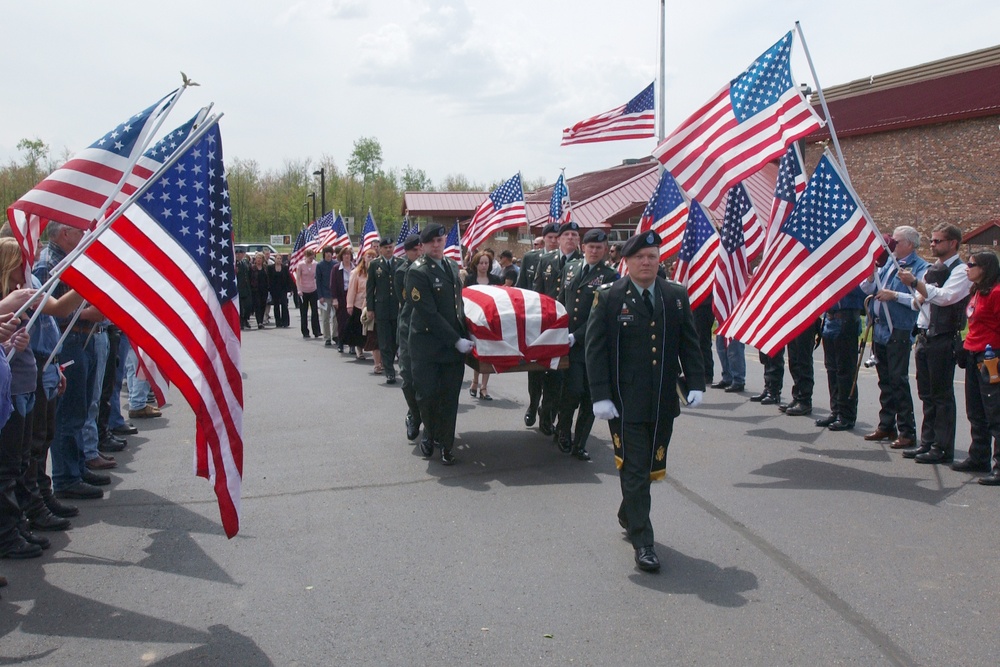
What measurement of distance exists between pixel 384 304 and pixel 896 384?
6828 millimetres

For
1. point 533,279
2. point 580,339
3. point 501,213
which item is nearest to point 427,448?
point 580,339

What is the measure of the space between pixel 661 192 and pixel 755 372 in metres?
3.30

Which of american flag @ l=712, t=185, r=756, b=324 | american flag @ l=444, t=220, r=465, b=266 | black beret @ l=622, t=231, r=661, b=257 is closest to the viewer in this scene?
black beret @ l=622, t=231, r=661, b=257

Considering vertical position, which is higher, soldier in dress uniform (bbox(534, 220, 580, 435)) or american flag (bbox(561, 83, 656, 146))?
american flag (bbox(561, 83, 656, 146))

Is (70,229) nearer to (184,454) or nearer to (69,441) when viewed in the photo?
(69,441)

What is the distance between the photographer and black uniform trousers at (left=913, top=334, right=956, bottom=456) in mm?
7043

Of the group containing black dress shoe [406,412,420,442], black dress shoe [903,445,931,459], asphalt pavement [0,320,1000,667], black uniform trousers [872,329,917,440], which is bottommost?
asphalt pavement [0,320,1000,667]

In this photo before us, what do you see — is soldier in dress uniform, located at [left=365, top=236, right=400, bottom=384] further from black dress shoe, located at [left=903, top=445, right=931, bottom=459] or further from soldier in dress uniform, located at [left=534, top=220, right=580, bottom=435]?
black dress shoe, located at [left=903, top=445, right=931, bottom=459]

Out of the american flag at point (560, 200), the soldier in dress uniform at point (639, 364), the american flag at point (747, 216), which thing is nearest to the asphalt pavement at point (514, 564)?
the soldier in dress uniform at point (639, 364)

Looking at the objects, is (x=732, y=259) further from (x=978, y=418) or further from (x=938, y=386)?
(x=978, y=418)

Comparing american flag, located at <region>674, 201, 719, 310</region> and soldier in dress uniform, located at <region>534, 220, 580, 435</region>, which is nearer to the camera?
soldier in dress uniform, located at <region>534, 220, 580, 435</region>

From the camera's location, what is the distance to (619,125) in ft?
50.4

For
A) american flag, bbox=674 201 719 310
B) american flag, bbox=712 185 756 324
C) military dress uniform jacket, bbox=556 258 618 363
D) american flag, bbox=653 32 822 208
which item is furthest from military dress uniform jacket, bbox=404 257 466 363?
american flag, bbox=674 201 719 310

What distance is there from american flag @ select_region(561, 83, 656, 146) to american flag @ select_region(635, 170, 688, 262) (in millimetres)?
4369
